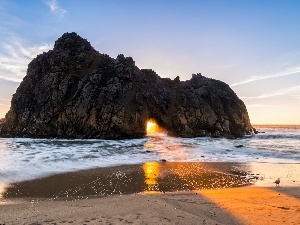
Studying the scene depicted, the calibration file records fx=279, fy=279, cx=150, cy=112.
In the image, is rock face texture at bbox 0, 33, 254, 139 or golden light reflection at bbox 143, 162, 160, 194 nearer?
golden light reflection at bbox 143, 162, 160, 194

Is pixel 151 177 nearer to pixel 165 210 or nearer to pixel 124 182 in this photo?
pixel 124 182

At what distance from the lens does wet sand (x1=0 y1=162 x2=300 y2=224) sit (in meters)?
6.59

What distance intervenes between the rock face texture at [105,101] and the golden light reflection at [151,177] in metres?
22.4

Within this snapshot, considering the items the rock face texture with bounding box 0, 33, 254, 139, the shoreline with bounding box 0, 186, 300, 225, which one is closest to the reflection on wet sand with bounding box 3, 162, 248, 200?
the shoreline with bounding box 0, 186, 300, 225

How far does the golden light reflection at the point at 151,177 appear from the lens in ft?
35.5

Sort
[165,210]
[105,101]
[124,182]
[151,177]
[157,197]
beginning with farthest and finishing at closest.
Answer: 1. [105,101]
2. [151,177]
3. [124,182]
4. [157,197]
5. [165,210]

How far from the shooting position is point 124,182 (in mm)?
12242

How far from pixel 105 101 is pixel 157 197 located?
110ft

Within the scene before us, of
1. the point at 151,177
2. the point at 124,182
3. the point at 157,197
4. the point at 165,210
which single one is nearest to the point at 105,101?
the point at 151,177

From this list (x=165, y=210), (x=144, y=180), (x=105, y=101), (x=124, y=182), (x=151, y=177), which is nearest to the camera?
(x=165, y=210)

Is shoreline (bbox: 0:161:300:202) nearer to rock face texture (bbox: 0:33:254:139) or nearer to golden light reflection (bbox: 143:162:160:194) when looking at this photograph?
golden light reflection (bbox: 143:162:160:194)

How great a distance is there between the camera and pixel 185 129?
43094 mm

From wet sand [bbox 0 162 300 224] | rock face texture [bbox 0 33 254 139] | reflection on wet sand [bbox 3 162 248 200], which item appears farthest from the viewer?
rock face texture [bbox 0 33 254 139]

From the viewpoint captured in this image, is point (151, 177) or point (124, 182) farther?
point (151, 177)
